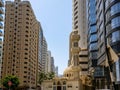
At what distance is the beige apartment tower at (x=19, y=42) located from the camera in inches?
4919

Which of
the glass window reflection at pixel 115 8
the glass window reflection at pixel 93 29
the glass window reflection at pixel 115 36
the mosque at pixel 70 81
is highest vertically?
the glass window reflection at pixel 93 29

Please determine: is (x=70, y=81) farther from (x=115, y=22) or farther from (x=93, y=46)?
(x=115, y=22)

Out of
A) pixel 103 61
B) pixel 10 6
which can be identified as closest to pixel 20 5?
pixel 10 6

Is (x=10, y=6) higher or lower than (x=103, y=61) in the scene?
higher

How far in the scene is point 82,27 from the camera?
116 metres

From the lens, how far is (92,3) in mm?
96625

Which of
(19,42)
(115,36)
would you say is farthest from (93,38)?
(19,42)

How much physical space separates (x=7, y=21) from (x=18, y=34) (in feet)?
30.5

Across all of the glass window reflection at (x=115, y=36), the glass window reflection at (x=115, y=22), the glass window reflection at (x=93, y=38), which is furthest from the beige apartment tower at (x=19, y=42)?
the glass window reflection at (x=115, y=22)

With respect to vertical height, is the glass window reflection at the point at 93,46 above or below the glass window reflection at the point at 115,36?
above

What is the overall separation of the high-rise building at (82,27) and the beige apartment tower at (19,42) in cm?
2566

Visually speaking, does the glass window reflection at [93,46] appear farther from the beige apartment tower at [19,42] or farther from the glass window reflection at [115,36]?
the beige apartment tower at [19,42]

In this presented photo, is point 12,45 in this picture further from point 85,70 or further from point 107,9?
point 107,9

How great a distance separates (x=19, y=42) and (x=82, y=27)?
108 feet
